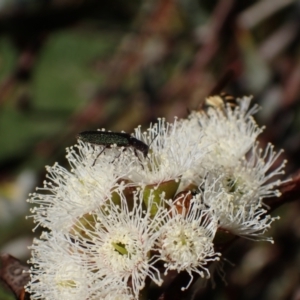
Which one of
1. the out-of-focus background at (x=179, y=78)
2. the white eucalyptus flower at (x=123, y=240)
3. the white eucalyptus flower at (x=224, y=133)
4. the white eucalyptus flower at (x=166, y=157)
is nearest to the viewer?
the white eucalyptus flower at (x=123, y=240)

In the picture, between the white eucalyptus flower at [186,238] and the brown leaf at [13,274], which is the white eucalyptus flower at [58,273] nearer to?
the brown leaf at [13,274]

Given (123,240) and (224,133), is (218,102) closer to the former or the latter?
(224,133)

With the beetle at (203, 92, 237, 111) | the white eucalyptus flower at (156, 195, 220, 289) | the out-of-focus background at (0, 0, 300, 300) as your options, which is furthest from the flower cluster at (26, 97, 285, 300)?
the out-of-focus background at (0, 0, 300, 300)

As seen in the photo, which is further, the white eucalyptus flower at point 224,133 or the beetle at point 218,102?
the beetle at point 218,102

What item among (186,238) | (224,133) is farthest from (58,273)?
(224,133)

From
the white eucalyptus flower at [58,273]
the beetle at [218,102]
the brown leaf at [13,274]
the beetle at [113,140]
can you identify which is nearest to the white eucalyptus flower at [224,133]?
the beetle at [218,102]

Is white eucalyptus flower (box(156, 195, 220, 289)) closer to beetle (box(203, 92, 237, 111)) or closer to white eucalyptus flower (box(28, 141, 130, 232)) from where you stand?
white eucalyptus flower (box(28, 141, 130, 232))

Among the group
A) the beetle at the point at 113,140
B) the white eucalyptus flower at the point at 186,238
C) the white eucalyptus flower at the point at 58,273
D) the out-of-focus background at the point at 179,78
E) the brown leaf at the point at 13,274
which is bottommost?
the white eucalyptus flower at the point at 186,238

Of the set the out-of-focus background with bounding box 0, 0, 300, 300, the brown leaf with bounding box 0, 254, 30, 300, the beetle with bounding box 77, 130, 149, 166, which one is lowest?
the brown leaf with bounding box 0, 254, 30, 300
